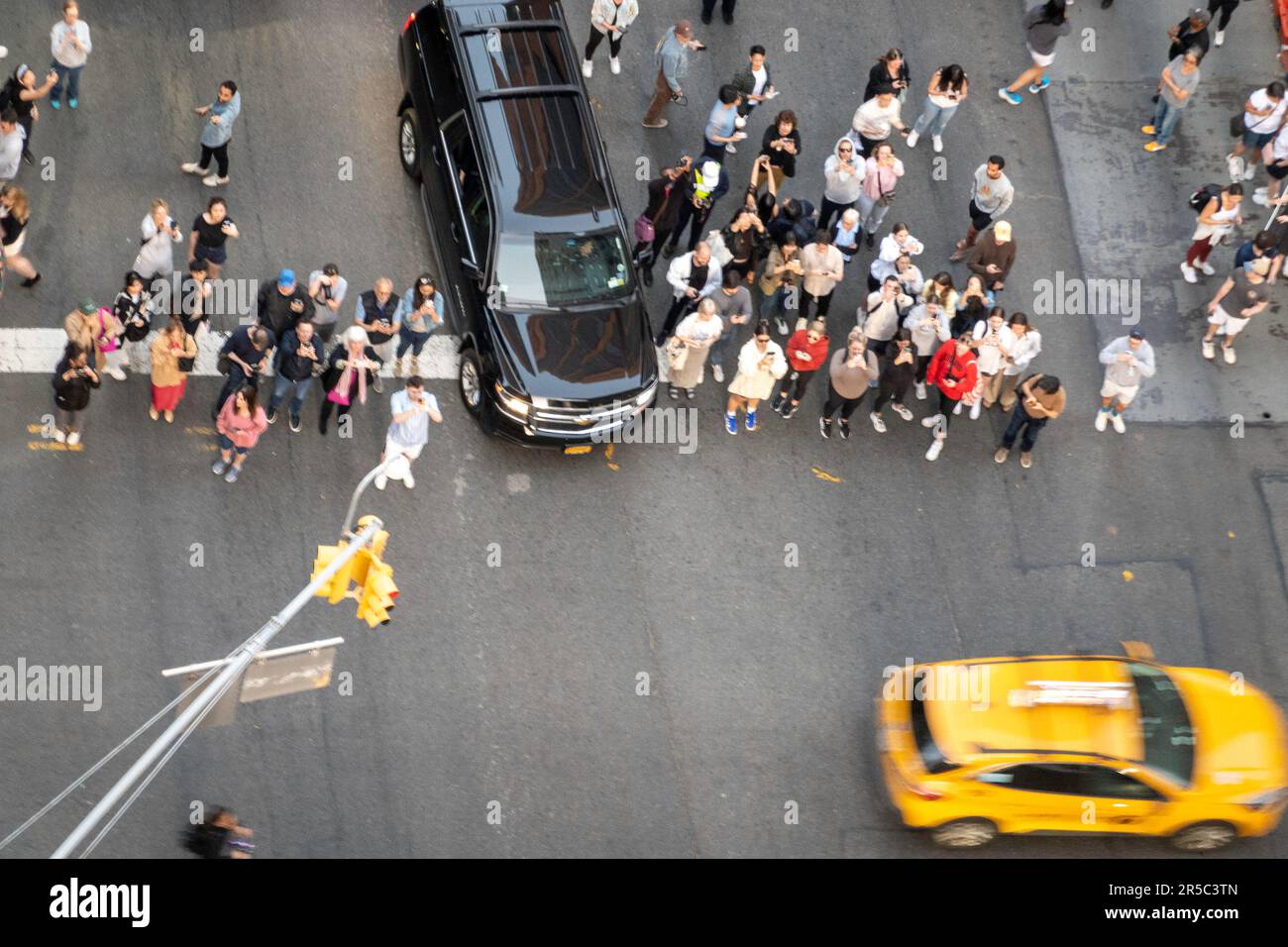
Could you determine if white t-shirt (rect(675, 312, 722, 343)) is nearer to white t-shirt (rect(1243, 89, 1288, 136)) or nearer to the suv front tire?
the suv front tire

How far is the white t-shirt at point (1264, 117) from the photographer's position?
749 inches

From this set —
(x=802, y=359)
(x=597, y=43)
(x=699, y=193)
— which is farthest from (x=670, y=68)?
(x=802, y=359)

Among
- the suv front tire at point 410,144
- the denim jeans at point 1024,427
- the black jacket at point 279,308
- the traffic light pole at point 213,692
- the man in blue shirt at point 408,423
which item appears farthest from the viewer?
the suv front tire at point 410,144

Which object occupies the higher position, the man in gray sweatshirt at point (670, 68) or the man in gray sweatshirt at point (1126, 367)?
the man in gray sweatshirt at point (670, 68)

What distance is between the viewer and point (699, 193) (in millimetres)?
17672

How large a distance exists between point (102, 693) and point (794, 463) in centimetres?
720

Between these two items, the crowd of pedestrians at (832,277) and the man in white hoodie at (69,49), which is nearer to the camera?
the crowd of pedestrians at (832,277)

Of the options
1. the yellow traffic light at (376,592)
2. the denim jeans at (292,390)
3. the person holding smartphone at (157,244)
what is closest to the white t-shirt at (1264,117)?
the denim jeans at (292,390)

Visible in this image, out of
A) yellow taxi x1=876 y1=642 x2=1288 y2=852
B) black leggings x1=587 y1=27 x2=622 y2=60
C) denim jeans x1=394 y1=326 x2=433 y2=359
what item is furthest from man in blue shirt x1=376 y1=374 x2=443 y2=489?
black leggings x1=587 y1=27 x2=622 y2=60

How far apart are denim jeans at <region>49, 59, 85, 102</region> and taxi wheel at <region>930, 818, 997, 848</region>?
12.2m

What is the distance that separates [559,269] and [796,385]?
276cm

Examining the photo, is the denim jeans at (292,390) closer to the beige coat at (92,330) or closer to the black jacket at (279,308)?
the black jacket at (279,308)

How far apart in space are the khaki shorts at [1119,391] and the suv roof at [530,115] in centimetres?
553
